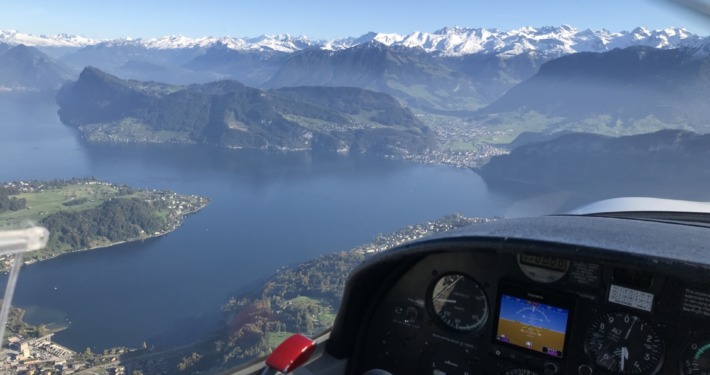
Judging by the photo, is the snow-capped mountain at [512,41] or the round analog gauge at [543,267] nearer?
the round analog gauge at [543,267]

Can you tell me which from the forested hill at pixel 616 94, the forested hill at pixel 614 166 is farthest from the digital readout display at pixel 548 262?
the forested hill at pixel 616 94

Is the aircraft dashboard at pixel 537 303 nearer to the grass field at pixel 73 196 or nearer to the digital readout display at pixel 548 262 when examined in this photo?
the digital readout display at pixel 548 262

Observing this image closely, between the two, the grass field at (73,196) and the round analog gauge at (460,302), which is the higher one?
the round analog gauge at (460,302)

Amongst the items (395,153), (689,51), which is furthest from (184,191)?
(689,51)

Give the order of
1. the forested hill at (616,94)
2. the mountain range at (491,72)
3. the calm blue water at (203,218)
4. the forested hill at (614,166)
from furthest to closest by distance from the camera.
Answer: the mountain range at (491,72)
the forested hill at (616,94)
the forested hill at (614,166)
the calm blue water at (203,218)

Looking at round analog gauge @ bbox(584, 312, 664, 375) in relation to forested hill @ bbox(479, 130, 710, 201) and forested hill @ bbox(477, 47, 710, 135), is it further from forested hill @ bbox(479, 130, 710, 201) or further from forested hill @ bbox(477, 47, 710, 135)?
forested hill @ bbox(477, 47, 710, 135)

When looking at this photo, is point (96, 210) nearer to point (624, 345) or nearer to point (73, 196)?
point (73, 196)

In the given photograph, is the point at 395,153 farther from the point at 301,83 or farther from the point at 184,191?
the point at 301,83
